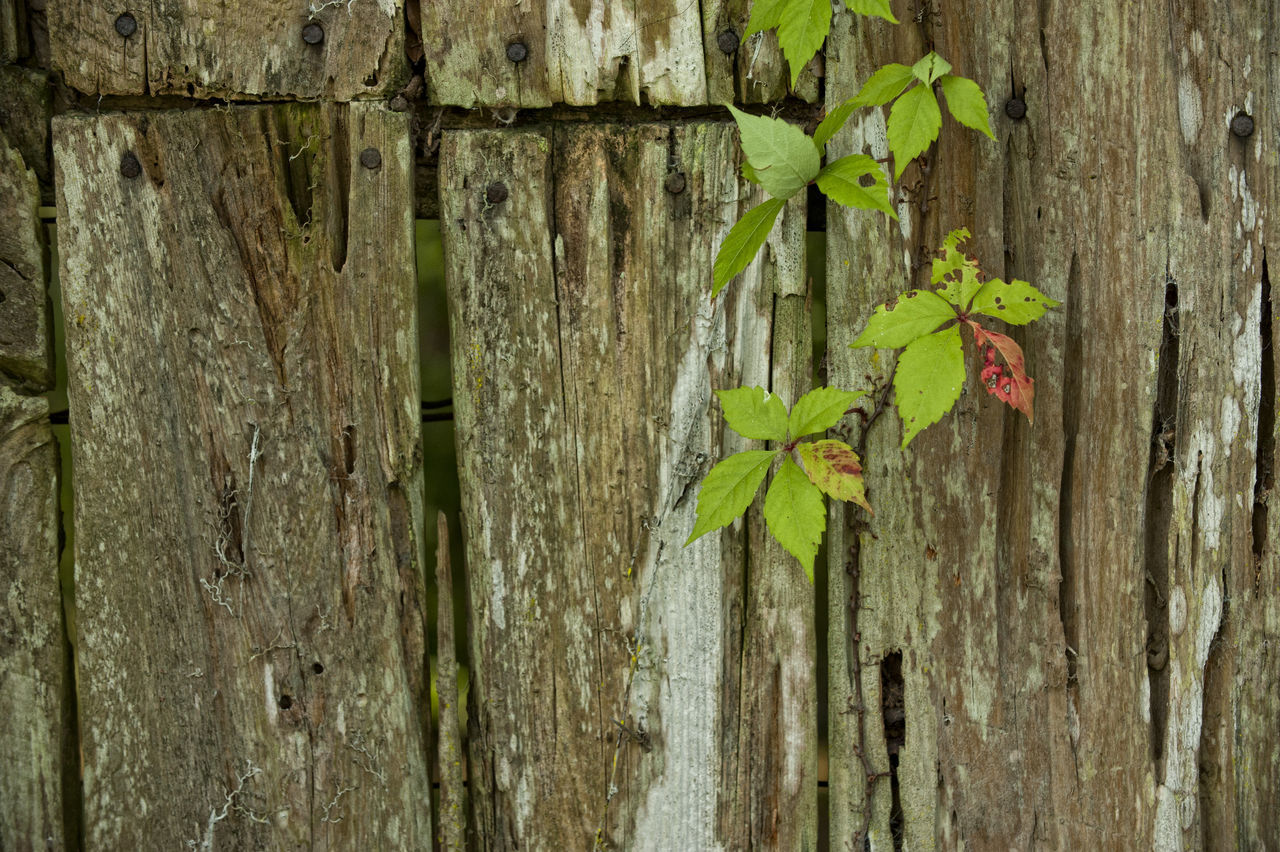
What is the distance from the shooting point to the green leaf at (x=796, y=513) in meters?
1.38

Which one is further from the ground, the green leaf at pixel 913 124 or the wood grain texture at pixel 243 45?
the wood grain texture at pixel 243 45

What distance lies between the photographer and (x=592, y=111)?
154 cm

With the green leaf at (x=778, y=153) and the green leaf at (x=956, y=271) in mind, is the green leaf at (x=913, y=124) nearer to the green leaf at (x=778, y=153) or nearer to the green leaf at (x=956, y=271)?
the green leaf at (x=778, y=153)

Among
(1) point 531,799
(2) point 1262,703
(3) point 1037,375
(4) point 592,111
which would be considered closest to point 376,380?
(4) point 592,111

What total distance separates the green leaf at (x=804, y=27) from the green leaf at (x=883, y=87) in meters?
0.10

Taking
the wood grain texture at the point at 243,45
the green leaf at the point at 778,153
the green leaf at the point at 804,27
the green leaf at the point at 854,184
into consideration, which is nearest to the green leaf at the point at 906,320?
the green leaf at the point at 854,184

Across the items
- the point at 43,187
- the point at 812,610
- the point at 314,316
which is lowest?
the point at 812,610

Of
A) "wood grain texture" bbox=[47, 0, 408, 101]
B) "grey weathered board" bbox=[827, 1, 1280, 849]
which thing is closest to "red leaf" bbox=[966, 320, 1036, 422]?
"grey weathered board" bbox=[827, 1, 1280, 849]

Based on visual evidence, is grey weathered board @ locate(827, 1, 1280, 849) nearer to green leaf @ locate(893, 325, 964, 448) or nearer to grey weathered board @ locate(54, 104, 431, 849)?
green leaf @ locate(893, 325, 964, 448)

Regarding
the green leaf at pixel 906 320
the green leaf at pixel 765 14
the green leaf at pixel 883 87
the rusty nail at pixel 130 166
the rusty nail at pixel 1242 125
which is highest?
the green leaf at pixel 765 14

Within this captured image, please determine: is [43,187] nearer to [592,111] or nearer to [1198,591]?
[592,111]

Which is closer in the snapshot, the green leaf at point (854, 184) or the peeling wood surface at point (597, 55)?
the green leaf at point (854, 184)

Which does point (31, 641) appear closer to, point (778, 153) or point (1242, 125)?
point (778, 153)

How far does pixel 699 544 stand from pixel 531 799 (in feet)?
1.79
